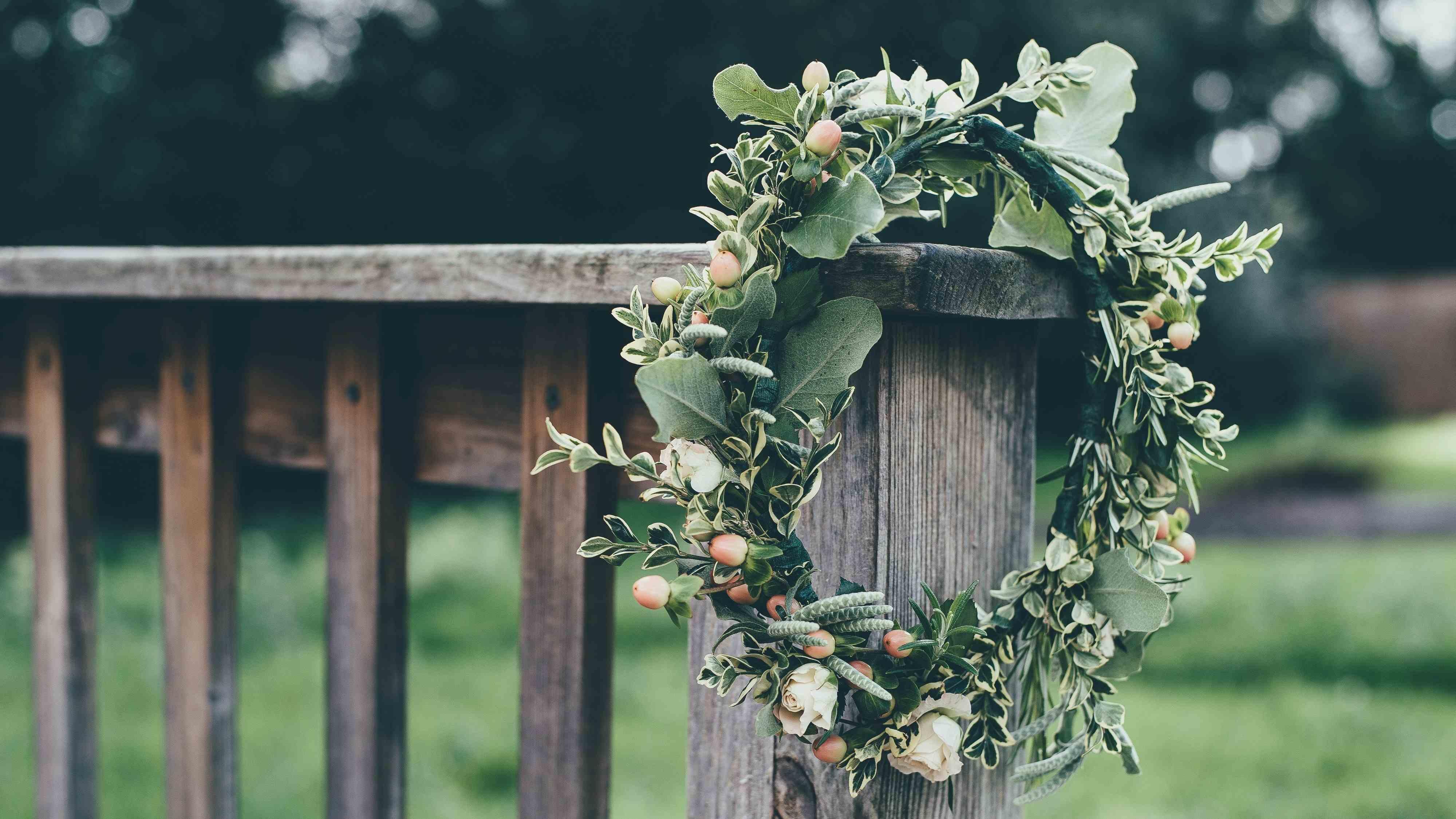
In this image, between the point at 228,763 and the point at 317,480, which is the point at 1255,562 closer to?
the point at 228,763

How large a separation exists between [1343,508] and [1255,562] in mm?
3344

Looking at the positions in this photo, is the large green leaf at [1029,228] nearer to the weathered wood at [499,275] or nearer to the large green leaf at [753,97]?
the weathered wood at [499,275]

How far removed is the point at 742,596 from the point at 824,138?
0.31m

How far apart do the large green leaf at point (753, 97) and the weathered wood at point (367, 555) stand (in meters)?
0.62

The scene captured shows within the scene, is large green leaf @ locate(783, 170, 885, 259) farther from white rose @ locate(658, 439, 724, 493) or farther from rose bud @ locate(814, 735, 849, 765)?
rose bud @ locate(814, 735, 849, 765)

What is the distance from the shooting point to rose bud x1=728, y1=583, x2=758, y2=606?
74cm

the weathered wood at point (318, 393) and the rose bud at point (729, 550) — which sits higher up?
Result: the weathered wood at point (318, 393)

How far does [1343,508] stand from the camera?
7.55m

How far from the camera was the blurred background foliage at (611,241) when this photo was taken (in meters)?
2.98

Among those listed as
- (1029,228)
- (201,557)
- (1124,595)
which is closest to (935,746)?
(1124,595)

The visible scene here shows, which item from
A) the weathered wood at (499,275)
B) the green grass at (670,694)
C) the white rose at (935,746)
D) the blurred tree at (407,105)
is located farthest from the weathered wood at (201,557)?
the blurred tree at (407,105)

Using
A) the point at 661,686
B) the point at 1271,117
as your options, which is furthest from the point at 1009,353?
the point at 1271,117

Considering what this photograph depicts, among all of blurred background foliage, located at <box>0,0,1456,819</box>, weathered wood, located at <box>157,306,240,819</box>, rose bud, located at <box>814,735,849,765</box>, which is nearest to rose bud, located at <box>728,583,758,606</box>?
rose bud, located at <box>814,735,849,765</box>

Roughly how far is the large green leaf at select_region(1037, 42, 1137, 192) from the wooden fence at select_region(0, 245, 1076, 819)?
107 mm
